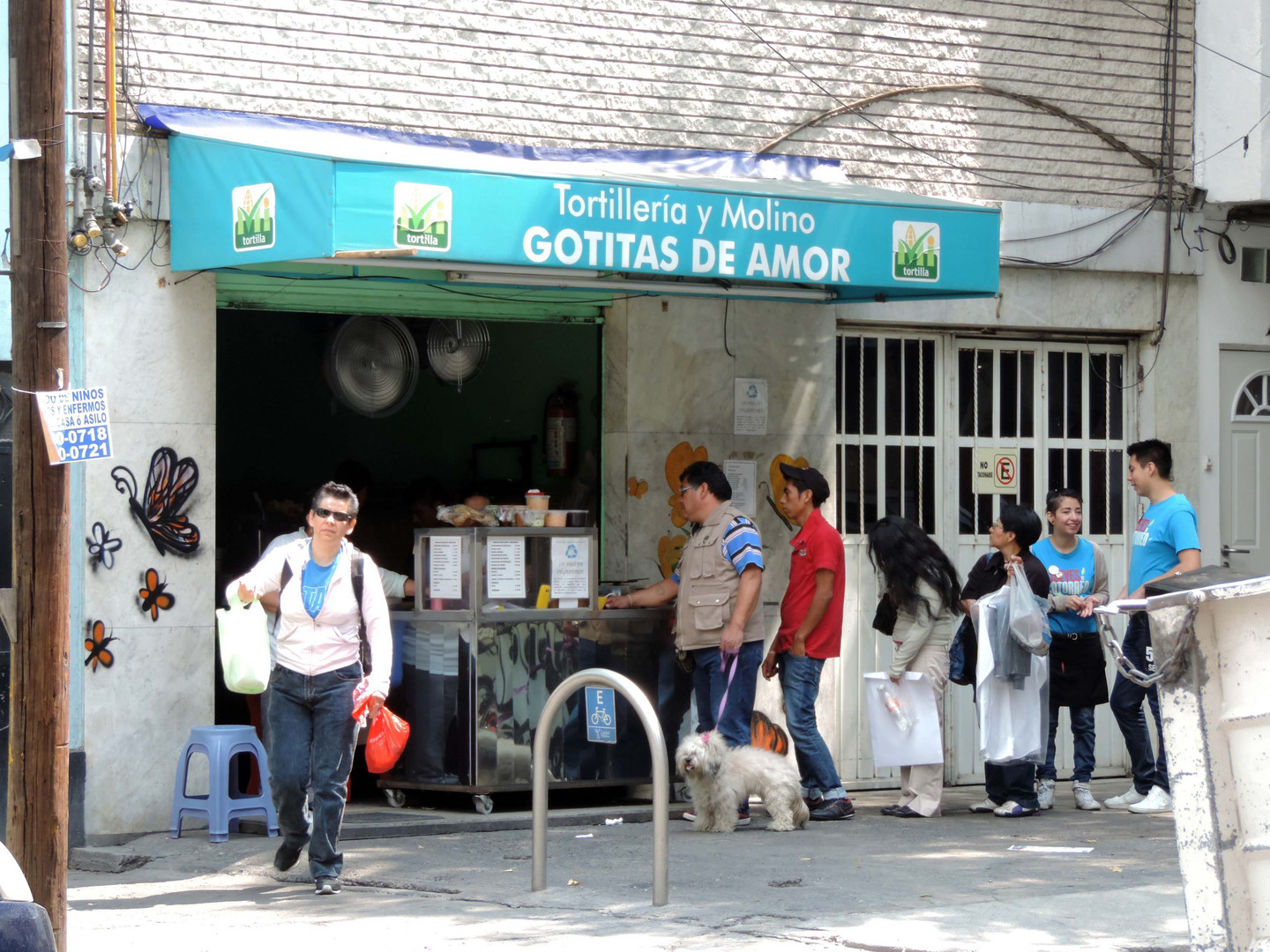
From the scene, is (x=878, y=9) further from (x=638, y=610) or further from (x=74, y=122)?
(x=74, y=122)

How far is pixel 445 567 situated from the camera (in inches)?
367

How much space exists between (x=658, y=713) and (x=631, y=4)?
4252 millimetres

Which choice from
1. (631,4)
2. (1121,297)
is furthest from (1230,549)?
(631,4)

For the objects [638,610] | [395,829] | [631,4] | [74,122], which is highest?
[631,4]

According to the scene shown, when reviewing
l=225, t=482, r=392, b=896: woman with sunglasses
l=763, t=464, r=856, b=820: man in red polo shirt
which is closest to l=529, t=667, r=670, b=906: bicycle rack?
l=225, t=482, r=392, b=896: woman with sunglasses

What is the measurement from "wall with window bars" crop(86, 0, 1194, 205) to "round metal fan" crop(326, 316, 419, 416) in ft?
4.24

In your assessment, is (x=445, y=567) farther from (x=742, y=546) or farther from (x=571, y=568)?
(x=742, y=546)

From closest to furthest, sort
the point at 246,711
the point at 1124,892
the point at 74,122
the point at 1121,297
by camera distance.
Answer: the point at 1124,892, the point at 74,122, the point at 246,711, the point at 1121,297

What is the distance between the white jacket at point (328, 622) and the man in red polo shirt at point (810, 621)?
2.69 meters

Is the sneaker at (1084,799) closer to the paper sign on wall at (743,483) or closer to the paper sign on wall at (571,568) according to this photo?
the paper sign on wall at (743,483)

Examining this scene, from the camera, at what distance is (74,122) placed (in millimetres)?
8578

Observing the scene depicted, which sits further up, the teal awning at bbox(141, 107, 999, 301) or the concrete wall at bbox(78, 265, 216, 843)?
the teal awning at bbox(141, 107, 999, 301)

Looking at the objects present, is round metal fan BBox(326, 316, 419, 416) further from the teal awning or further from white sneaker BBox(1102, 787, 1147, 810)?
white sneaker BBox(1102, 787, 1147, 810)

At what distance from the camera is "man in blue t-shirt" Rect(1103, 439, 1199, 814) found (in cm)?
914
